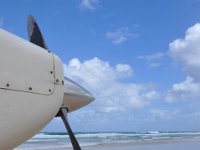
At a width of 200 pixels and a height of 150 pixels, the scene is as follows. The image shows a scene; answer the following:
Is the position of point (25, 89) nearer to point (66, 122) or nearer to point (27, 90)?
point (27, 90)

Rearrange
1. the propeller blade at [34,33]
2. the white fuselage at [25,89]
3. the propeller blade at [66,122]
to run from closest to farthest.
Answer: the white fuselage at [25,89] → the propeller blade at [66,122] → the propeller blade at [34,33]

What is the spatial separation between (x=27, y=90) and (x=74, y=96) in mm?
872

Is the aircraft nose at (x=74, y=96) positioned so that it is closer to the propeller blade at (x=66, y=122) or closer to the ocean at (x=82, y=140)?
the propeller blade at (x=66, y=122)

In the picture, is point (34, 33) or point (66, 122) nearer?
point (66, 122)

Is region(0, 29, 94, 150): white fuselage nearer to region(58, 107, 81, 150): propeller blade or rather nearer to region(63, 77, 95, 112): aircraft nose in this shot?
region(63, 77, 95, 112): aircraft nose

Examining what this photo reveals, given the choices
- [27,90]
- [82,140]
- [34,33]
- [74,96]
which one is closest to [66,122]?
[74,96]

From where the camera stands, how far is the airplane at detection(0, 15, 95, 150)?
320 centimetres

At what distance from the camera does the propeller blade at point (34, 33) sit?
173 inches

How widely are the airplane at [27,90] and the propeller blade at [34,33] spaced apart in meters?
0.55

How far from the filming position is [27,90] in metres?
3.38

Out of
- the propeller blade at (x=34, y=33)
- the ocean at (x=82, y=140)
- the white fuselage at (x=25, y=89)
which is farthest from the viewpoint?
the ocean at (x=82, y=140)

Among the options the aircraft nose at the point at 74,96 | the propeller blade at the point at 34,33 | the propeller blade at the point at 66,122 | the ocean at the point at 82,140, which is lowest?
the propeller blade at the point at 66,122

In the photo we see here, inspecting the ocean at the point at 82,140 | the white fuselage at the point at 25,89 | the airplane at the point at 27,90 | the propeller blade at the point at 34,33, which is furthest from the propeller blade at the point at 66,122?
the ocean at the point at 82,140

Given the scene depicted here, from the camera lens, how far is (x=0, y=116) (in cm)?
310
